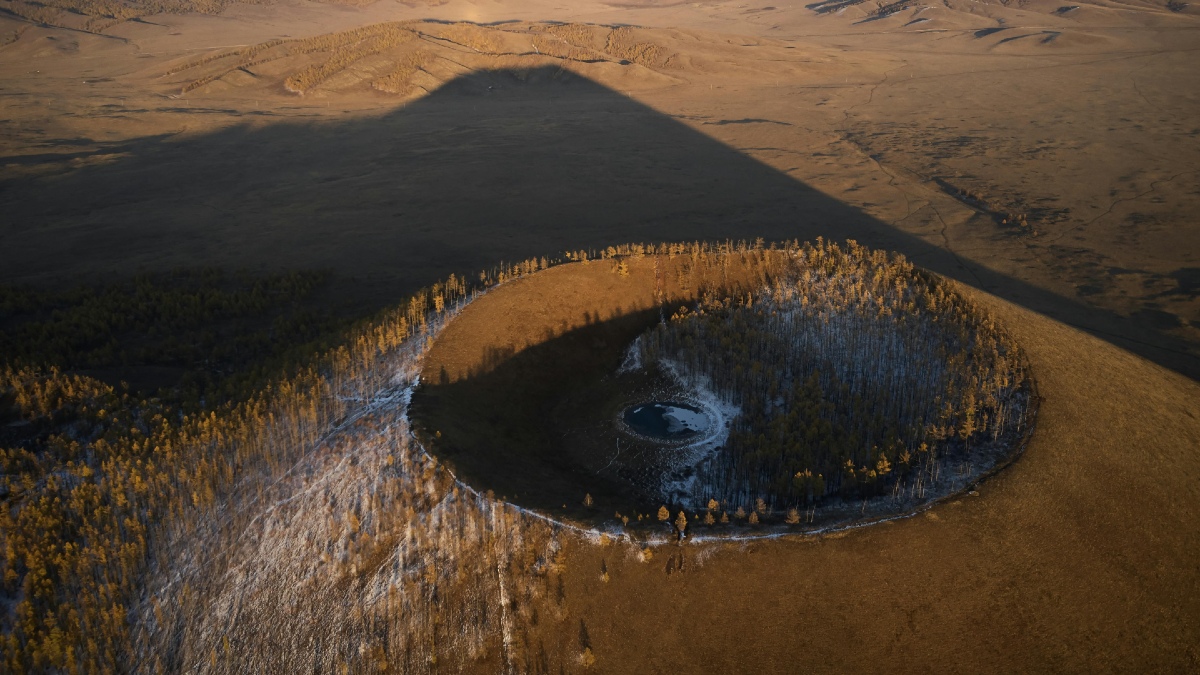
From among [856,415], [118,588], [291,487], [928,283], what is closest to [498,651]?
[291,487]

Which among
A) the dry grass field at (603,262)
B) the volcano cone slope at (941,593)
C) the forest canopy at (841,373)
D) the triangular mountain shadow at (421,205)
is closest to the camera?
the volcano cone slope at (941,593)

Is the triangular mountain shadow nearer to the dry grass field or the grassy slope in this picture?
the dry grass field

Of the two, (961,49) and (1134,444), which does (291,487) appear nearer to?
(1134,444)

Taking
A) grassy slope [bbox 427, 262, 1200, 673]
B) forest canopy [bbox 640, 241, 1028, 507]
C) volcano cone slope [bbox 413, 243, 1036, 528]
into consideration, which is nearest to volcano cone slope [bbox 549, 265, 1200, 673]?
grassy slope [bbox 427, 262, 1200, 673]

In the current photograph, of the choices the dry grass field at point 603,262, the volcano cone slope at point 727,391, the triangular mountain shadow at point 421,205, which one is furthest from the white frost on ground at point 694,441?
the triangular mountain shadow at point 421,205

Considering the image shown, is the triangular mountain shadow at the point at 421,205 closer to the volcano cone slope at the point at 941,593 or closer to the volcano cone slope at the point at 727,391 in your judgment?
the volcano cone slope at the point at 727,391

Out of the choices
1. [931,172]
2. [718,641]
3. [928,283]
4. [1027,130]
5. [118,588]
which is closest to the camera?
[718,641]

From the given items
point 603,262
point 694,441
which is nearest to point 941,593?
point 694,441
